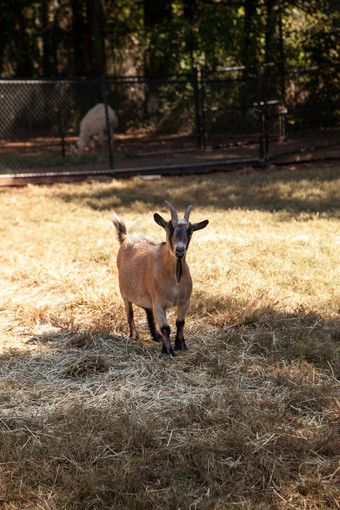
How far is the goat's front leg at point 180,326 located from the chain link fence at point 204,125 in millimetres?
9302

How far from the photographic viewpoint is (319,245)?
731 centimetres

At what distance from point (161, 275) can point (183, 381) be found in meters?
0.79

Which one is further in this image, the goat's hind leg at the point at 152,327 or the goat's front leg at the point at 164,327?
the goat's hind leg at the point at 152,327

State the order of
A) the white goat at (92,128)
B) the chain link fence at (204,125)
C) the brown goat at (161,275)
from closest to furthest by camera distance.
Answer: the brown goat at (161,275) < the chain link fence at (204,125) < the white goat at (92,128)

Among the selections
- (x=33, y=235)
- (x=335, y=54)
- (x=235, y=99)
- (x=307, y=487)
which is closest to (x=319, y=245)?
(x=33, y=235)

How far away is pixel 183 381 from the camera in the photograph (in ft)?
14.0

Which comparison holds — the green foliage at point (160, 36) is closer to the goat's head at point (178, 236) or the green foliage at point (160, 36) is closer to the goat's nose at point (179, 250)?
the goat's head at point (178, 236)

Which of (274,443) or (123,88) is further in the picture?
(123,88)

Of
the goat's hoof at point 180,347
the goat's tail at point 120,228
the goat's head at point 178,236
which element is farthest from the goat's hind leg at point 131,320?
the goat's head at point 178,236

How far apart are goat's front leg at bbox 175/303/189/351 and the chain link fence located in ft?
30.5

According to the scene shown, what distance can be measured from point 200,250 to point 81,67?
17.8 meters

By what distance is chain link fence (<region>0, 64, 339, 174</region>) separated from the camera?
47.9ft

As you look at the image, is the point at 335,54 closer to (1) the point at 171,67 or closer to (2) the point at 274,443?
(1) the point at 171,67

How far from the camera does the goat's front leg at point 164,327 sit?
15.0ft
